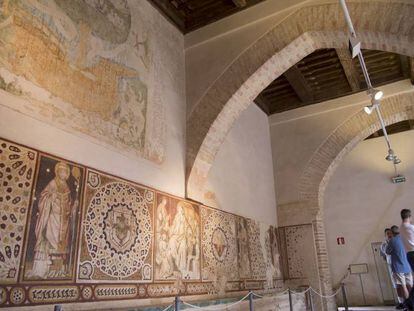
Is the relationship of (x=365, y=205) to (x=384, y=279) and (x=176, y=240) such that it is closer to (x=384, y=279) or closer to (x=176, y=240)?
(x=384, y=279)

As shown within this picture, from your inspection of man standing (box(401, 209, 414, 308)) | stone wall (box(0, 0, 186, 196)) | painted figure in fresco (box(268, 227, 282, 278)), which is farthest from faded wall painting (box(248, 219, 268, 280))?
man standing (box(401, 209, 414, 308))

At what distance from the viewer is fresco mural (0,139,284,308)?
2.82m

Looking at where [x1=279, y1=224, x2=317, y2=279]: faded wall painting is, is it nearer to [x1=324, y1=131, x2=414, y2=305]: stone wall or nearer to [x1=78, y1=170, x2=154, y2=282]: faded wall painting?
[x1=324, y1=131, x2=414, y2=305]: stone wall

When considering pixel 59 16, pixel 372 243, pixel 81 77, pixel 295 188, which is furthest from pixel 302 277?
pixel 59 16

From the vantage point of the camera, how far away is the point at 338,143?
25.5 ft

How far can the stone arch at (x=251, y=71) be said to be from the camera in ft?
16.2

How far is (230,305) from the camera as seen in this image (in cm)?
485

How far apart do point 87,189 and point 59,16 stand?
173cm

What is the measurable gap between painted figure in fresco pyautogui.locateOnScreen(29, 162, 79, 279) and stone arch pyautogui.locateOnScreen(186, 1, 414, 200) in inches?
79.6

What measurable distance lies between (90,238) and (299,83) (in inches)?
215

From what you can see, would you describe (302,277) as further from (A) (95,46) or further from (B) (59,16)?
(B) (59,16)

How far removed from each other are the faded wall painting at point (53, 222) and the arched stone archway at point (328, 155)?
547cm

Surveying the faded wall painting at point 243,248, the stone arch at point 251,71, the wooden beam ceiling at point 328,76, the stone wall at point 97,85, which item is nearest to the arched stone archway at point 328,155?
the wooden beam ceiling at point 328,76

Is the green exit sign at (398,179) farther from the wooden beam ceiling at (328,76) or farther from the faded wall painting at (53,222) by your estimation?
the faded wall painting at (53,222)
